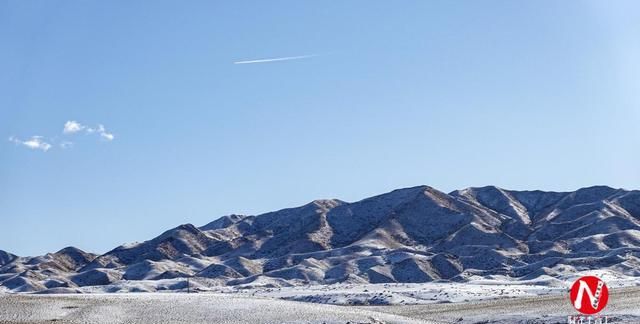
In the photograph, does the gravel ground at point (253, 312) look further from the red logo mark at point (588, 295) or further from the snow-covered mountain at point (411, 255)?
the snow-covered mountain at point (411, 255)

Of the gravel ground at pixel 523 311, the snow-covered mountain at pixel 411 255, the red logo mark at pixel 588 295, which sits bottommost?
the gravel ground at pixel 523 311

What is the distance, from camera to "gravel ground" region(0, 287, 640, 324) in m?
48.5

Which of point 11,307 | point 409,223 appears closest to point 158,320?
point 11,307

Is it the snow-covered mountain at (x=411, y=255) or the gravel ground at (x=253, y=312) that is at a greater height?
the snow-covered mountain at (x=411, y=255)

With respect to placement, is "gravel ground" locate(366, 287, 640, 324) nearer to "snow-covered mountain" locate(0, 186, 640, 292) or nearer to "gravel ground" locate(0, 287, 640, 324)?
"gravel ground" locate(0, 287, 640, 324)

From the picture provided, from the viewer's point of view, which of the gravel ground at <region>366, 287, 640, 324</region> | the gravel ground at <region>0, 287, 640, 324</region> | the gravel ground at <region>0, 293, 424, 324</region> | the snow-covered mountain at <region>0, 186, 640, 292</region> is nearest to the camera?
the gravel ground at <region>366, 287, 640, 324</region>

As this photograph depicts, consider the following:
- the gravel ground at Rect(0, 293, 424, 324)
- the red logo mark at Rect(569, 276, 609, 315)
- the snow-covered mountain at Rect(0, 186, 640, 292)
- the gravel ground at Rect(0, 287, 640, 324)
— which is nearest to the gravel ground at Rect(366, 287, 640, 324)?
the gravel ground at Rect(0, 287, 640, 324)

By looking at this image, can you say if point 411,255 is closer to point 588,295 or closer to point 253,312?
point 253,312

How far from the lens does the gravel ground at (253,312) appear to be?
4850 centimetres

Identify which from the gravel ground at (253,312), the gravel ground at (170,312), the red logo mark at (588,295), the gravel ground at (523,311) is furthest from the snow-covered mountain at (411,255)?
the red logo mark at (588,295)

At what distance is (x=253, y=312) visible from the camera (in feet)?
176

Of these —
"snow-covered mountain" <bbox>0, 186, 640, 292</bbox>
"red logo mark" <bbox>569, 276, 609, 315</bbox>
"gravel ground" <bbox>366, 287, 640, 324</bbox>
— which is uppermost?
"snow-covered mountain" <bbox>0, 186, 640, 292</bbox>

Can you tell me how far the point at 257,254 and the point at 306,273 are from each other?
44.6 meters

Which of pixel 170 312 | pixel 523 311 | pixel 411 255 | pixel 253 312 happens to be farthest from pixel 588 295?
pixel 411 255
